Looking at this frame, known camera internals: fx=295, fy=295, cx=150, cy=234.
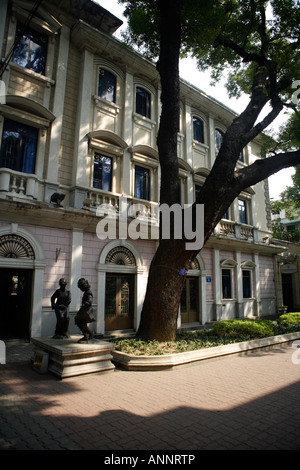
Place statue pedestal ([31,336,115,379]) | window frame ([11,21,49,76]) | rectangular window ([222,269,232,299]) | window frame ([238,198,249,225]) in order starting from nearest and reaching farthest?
statue pedestal ([31,336,115,379]), window frame ([11,21,49,76]), rectangular window ([222,269,232,299]), window frame ([238,198,249,225])

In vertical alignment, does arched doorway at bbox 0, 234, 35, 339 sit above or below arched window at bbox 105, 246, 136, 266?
below

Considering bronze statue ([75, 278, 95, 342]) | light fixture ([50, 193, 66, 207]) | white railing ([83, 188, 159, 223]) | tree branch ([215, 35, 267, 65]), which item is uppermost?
tree branch ([215, 35, 267, 65])

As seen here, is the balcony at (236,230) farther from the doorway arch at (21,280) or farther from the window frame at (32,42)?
the window frame at (32,42)

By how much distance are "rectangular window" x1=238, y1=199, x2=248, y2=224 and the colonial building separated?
11.1 feet

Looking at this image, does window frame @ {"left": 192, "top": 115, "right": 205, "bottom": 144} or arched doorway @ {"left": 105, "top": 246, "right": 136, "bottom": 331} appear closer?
arched doorway @ {"left": 105, "top": 246, "right": 136, "bottom": 331}

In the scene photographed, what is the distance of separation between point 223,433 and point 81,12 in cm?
1501

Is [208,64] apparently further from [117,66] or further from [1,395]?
[1,395]

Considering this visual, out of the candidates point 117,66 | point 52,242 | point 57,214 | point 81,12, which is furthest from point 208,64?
point 52,242

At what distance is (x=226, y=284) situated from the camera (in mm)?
16375

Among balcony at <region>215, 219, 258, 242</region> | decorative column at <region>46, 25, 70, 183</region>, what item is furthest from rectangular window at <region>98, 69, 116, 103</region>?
balcony at <region>215, 219, 258, 242</region>

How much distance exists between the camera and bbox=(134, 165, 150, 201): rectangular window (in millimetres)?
13445

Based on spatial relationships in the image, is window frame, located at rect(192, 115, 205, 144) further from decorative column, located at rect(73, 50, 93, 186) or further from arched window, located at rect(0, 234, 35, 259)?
arched window, located at rect(0, 234, 35, 259)

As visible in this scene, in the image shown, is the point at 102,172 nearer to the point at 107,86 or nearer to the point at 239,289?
the point at 107,86

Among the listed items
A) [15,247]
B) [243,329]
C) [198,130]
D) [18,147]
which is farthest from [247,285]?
[18,147]
